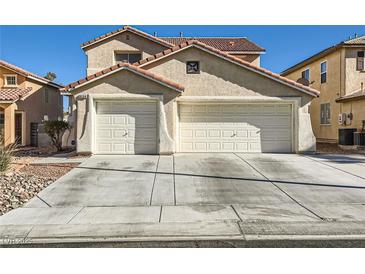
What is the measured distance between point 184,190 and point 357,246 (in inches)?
162

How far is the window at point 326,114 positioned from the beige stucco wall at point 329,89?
0.28m

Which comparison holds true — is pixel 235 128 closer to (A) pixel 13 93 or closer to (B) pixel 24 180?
(B) pixel 24 180

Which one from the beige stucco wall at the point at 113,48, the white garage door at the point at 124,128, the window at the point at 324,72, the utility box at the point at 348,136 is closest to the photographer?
the white garage door at the point at 124,128

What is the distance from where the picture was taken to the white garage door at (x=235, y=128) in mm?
13586

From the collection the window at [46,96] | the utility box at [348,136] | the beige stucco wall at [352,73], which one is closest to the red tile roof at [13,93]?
the window at [46,96]

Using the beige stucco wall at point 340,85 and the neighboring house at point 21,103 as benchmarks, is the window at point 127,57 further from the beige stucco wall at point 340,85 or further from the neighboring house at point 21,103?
the beige stucco wall at point 340,85

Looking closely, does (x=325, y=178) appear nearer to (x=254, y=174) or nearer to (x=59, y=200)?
(x=254, y=174)

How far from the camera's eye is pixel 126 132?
12.7m

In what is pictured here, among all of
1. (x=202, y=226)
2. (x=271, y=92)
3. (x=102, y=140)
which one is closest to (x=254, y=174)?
(x=202, y=226)

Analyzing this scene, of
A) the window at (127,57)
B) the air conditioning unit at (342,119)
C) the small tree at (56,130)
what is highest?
the window at (127,57)

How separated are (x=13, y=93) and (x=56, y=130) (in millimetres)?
7259

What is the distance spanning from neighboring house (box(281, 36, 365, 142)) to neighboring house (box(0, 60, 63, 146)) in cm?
1885

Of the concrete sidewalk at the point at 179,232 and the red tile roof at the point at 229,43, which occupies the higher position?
the red tile roof at the point at 229,43

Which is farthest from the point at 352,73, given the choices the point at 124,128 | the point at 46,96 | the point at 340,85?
the point at 46,96
